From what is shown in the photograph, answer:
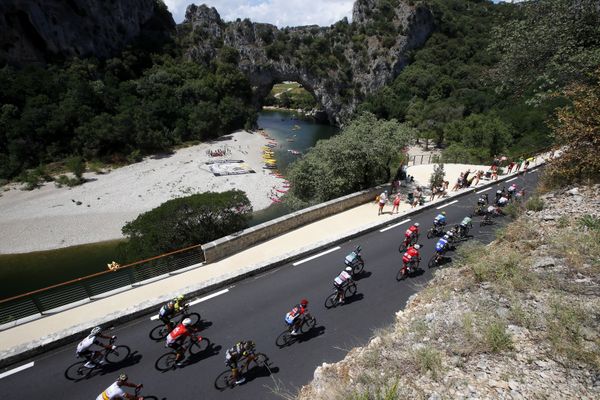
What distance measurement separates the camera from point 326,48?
305 feet

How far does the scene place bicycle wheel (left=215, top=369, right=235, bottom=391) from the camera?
8.08 meters

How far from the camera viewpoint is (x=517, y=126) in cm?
4947

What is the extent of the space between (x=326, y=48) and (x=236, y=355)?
98205 millimetres

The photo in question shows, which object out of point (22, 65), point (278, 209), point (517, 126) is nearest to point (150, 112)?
point (22, 65)

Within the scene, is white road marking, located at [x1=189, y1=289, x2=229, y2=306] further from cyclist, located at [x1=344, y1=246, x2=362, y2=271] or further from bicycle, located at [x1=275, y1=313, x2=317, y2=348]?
cyclist, located at [x1=344, y1=246, x2=362, y2=271]

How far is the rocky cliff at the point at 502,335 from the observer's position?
17.5ft

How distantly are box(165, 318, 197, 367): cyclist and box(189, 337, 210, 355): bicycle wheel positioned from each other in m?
0.38

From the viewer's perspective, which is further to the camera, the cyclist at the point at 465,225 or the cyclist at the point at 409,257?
the cyclist at the point at 465,225

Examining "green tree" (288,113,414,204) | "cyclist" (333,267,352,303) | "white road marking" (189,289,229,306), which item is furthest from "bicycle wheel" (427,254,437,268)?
"green tree" (288,113,414,204)

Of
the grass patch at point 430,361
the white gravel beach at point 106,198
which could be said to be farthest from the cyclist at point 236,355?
the white gravel beach at point 106,198

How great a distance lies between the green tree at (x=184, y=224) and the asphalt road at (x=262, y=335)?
657 centimetres

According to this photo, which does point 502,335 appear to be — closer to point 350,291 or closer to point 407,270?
point 350,291

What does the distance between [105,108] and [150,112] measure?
25.5 feet

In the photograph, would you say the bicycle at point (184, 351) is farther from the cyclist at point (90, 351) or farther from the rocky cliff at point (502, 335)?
the rocky cliff at point (502, 335)
